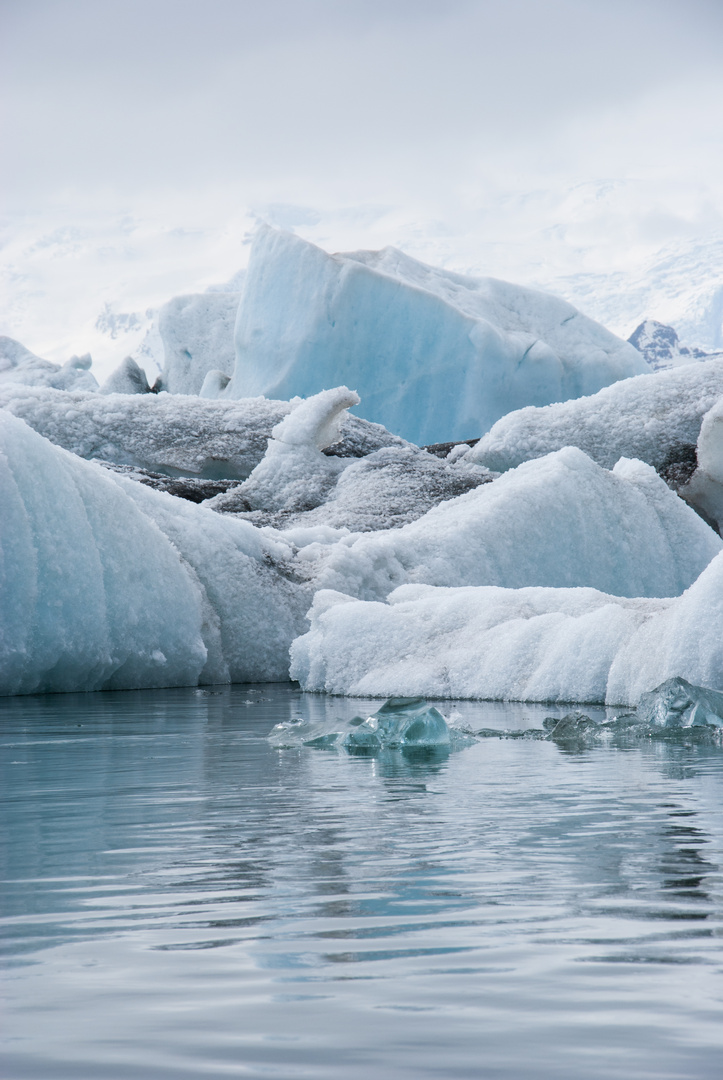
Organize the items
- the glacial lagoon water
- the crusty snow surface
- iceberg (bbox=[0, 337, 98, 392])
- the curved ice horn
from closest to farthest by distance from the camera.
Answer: the glacial lagoon water, the crusty snow surface, the curved ice horn, iceberg (bbox=[0, 337, 98, 392])

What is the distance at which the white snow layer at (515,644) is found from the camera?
18.5 ft

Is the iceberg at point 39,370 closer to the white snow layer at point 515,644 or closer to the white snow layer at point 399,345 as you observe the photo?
the white snow layer at point 399,345

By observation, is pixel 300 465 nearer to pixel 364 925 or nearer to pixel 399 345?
pixel 399 345

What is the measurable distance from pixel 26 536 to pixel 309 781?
4.42m

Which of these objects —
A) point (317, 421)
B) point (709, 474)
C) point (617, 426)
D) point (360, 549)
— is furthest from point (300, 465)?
point (709, 474)

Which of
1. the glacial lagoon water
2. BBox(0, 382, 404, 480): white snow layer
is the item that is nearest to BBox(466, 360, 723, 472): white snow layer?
BBox(0, 382, 404, 480): white snow layer

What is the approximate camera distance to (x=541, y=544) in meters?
9.84

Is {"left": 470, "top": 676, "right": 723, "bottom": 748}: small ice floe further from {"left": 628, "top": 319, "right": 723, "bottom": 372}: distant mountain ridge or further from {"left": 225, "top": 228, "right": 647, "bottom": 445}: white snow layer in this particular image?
{"left": 628, "top": 319, "right": 723, "bottom": 372}: distant mountain ridge

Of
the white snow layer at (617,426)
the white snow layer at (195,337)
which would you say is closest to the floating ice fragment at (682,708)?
the white snow layer at (617,426)

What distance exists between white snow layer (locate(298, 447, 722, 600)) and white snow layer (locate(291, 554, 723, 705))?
4.56 feet

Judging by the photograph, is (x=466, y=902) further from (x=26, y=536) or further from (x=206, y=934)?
(x=26, y=536)

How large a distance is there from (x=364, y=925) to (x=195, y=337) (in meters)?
27.8

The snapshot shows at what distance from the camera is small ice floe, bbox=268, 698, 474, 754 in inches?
173

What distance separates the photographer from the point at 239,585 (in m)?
8.91
